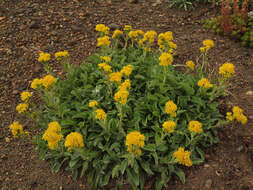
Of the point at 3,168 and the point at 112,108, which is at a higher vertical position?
the point at 112,108

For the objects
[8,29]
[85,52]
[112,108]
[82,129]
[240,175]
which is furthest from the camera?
[8,29]

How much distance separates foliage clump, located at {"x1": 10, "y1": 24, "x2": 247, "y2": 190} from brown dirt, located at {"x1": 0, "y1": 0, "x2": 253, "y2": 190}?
0.22 m

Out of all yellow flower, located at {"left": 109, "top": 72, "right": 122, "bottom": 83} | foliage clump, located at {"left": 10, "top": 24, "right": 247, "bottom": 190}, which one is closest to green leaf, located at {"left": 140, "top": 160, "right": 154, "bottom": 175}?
foliage clump, located at {"left": 10, "top": 24, "right": 247, "bottom": 190}

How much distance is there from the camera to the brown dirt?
10.3 ft

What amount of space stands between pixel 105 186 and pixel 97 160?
348 millimetres

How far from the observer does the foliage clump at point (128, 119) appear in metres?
2.90

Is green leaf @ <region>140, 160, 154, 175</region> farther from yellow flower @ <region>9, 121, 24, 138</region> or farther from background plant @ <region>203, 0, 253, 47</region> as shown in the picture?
background plant @ <region>203, 0, 253, 47</region>

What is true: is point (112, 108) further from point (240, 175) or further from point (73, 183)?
point (240, 175)

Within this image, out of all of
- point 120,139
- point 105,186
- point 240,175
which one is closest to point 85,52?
point 120,139

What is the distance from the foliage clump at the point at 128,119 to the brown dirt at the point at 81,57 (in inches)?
8.5

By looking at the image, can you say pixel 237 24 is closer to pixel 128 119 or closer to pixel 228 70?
pixel 228 70

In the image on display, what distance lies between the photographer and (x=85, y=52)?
5.02 metres

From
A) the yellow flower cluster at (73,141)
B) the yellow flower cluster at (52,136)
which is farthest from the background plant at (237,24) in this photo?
the yellow flower cluster at (52,136)

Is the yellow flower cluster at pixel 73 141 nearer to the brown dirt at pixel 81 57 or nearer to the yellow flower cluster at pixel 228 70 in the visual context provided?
the brown dirt at pixel 81 57
